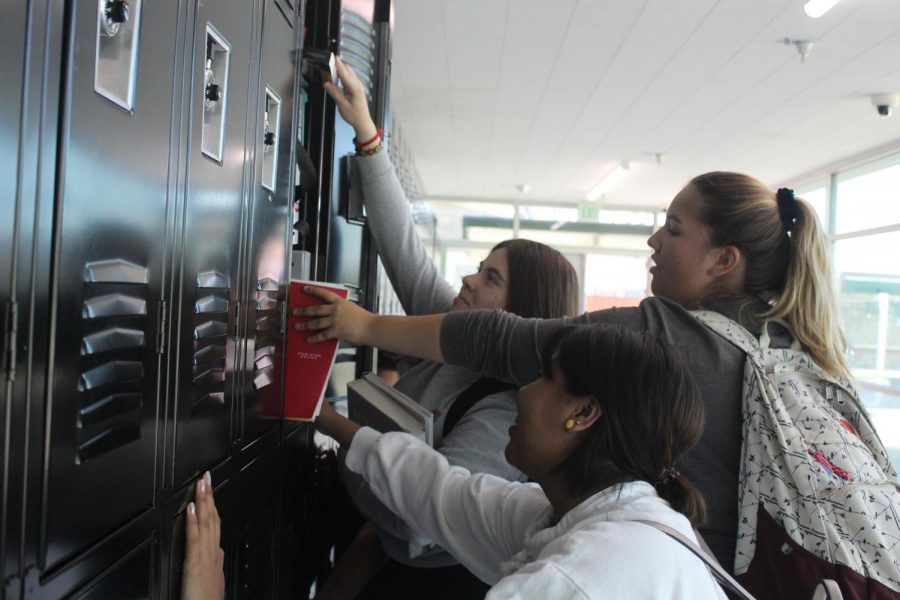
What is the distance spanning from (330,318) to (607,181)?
7.92m

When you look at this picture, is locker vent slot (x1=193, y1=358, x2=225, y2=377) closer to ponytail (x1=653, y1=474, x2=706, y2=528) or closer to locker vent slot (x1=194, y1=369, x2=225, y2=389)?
locker vent slot (x1=194, y1=369, x2=225, y2=389)

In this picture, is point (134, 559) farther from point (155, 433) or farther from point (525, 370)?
point (525, 370)

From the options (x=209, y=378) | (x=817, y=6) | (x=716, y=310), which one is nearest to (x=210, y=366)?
(x=209, y=378)

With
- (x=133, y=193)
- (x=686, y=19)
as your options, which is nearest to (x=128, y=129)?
(x=133, y=193)

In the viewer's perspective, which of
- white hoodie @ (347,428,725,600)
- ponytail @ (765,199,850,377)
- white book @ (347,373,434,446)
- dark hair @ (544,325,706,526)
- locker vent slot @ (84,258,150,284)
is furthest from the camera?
white book @ (347,373,434,446)

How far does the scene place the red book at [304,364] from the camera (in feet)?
4.24

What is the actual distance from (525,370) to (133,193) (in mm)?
811

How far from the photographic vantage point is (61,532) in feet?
1.97

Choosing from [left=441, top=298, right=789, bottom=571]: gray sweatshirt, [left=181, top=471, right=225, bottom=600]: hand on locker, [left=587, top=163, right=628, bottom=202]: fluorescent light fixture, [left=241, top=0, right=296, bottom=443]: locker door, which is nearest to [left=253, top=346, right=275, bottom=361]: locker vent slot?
[left=241, top=0, right=296, bottom=443]: locker door

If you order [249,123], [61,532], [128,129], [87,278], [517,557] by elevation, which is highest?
[249,123]

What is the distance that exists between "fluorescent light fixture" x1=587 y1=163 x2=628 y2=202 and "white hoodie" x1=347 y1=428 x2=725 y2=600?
23.2 feet

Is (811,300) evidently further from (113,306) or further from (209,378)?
(113,306)

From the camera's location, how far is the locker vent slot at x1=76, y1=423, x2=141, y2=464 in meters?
0.62

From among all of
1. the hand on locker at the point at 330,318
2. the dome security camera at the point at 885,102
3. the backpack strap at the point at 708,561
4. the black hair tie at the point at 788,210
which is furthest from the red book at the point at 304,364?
the dome security camera at the point at 885,102
